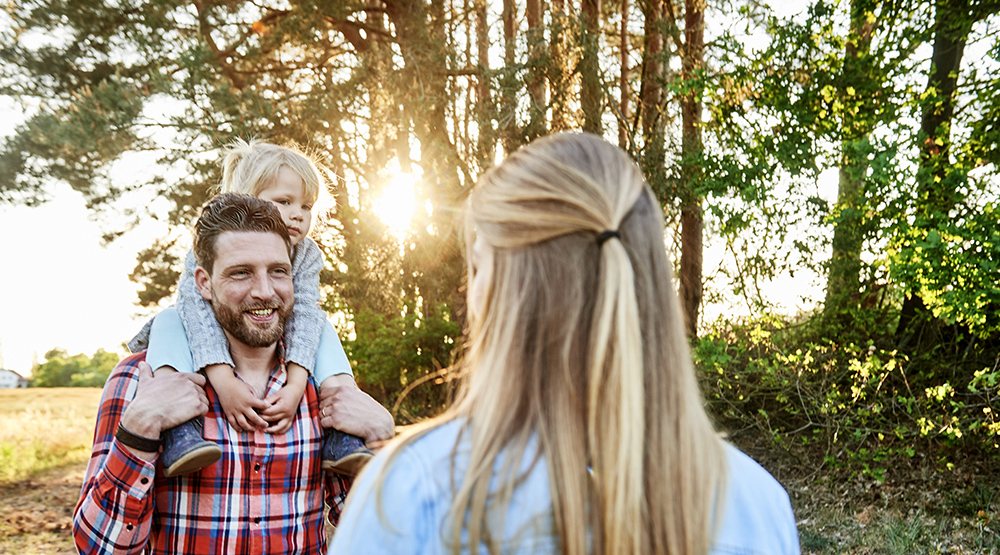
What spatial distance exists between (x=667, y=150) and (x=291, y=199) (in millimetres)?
6740

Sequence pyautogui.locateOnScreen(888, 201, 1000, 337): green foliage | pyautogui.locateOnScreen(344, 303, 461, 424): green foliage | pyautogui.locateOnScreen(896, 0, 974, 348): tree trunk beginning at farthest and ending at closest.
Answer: pyautogui.locateOnScreen(344, 303, 461, 424): green foliage → pyautogui.locateOnScreen(896, 0, 974, 348): tree trunk → pyautogui.locateOnScreen(888, 201, 1000, 337): green foliage

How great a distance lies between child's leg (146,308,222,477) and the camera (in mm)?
1704

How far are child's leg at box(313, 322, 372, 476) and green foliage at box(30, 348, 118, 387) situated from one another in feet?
41.4

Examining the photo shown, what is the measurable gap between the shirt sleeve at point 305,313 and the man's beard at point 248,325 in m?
0.11

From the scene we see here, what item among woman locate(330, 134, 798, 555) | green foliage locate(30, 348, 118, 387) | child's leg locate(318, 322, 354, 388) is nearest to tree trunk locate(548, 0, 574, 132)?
child's leg locate(318, 322, 354, 388)

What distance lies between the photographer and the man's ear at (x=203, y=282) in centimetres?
201

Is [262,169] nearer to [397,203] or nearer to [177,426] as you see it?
[177,426]

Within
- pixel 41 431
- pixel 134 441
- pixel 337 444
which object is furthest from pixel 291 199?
pixel 41 431

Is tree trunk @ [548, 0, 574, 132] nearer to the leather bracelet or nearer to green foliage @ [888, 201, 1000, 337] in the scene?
green foliage @ [888, 201, 1000, 337]

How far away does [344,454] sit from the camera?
194 cm

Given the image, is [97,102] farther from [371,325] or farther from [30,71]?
[371,325]

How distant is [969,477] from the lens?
634cm

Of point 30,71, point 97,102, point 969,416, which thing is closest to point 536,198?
point 969,416

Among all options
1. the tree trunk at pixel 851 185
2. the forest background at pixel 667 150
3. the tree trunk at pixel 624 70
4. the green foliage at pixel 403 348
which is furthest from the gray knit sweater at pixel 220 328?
the green foliage at pixel 403 348
